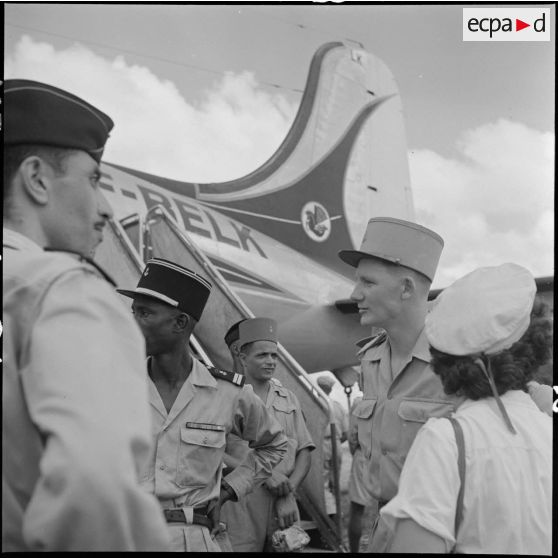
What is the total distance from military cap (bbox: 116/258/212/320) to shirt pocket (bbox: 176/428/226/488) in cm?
43

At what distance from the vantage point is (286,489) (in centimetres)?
287

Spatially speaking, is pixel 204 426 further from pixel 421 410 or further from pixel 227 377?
pixel 421 410

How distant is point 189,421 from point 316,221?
6.78 meters

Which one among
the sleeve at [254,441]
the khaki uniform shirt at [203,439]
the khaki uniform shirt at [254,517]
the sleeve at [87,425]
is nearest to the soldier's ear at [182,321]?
the khaki uniform shirt at [203,439]

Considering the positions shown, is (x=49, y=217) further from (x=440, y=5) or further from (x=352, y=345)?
(x=352, y=345)

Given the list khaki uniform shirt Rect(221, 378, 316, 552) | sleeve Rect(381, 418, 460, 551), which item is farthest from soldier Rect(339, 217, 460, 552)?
sleeve Rect(381, 418, 460, 551)

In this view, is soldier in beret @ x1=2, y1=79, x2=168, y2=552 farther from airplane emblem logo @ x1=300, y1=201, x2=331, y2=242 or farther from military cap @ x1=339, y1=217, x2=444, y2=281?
airplane emblem logo @ x1=300, y1=201, x2=331, y2=242

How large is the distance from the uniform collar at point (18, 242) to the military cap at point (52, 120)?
0.18 m

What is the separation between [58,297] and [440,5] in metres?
1.40

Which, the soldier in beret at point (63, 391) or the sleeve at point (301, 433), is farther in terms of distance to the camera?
the sleeve at point (301, 433)

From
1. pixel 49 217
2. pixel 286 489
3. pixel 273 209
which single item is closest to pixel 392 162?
pixel 273 209

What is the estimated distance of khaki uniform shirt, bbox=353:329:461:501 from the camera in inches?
84.0

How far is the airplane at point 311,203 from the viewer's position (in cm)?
661

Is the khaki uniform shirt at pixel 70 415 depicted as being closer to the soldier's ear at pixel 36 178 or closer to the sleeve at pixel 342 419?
the soldier's ear at pixel 36 178
